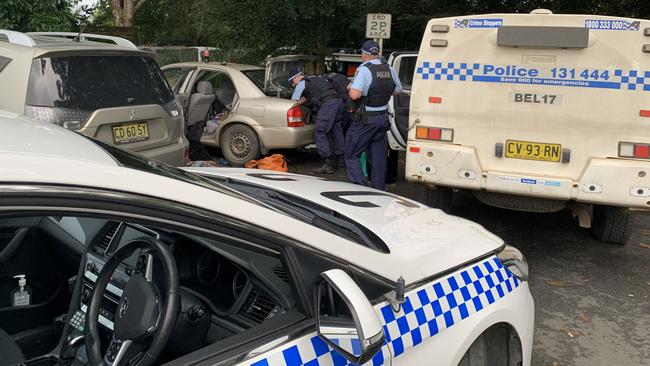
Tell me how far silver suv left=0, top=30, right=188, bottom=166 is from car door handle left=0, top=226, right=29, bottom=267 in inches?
78.4

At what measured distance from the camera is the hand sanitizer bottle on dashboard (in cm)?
258

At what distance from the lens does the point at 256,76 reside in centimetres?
959

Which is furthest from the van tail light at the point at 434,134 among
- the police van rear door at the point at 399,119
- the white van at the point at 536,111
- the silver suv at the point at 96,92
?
the silver suv at the point at 96,92

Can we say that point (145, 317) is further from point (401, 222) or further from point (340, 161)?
point (340, 161)

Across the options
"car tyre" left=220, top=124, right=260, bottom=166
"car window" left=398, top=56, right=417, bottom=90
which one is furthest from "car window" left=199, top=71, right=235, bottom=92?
"car window" left=398, top=56, right=417, bottom=90

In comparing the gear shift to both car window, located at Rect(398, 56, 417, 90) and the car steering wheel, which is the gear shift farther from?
car window, located at Rect(398, 56, 417, 90)

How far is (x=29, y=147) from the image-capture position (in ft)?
5.21

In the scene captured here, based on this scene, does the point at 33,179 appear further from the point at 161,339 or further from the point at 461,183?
the point at 461,183

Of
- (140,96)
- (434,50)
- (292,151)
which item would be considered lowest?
(292,151)

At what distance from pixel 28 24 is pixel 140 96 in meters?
4.81

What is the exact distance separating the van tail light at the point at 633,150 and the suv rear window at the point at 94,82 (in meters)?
3.85

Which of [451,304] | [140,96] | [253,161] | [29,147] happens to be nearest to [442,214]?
[451,304]

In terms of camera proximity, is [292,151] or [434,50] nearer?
[434,50]

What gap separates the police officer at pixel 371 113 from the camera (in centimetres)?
657
